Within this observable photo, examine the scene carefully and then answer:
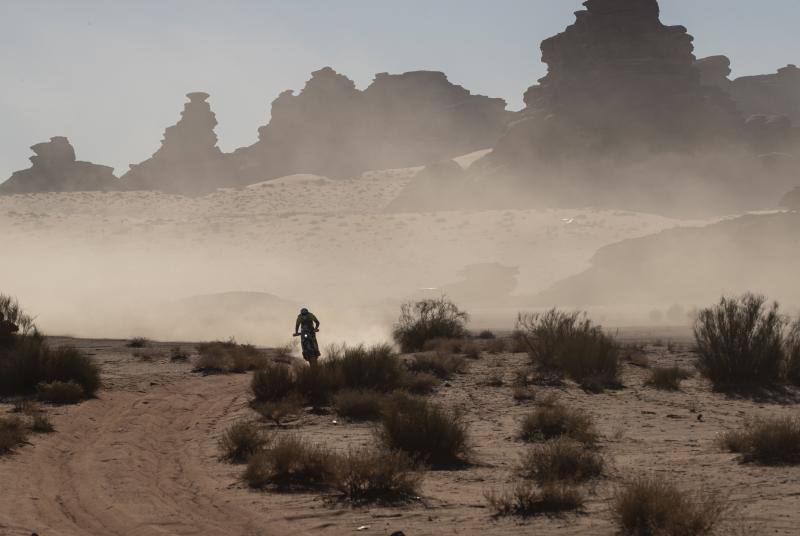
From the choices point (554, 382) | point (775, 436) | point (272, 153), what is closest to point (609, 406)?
point (554, 382)

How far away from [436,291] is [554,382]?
42.1 meters

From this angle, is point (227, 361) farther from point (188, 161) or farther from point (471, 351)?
point (188, 161)

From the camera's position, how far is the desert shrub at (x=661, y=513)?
24.4 feet

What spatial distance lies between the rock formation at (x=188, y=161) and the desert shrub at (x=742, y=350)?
11988cm

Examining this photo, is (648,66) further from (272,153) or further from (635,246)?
(272,153)

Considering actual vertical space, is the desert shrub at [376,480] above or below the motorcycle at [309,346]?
below

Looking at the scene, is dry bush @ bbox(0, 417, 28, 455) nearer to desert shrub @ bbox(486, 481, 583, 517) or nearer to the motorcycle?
desert shrub @ bbox(486, 481, 583, 517)

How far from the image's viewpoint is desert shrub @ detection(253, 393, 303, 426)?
14.9m

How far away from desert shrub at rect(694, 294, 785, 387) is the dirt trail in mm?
9281

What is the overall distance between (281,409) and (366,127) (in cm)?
15541

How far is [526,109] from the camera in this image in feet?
353

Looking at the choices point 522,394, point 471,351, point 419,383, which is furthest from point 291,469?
point 471,351

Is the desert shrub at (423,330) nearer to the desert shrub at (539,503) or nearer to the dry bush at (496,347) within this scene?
the dry bush at (496,347)

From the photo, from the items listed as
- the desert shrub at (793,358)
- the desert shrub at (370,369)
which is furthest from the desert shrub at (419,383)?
the desert shrub at (793,358)
